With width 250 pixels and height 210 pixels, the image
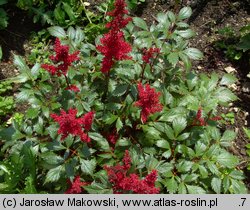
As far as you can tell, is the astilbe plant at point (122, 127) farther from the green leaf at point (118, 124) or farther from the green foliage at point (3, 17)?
the green foliage at point (3, 17)

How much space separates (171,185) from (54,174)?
80 cm

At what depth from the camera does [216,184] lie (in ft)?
9.50

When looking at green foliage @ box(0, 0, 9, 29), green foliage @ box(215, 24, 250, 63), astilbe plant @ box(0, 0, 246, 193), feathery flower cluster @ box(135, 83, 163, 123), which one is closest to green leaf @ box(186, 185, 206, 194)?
astilbe plant @ box(0, 0, 246, 193)

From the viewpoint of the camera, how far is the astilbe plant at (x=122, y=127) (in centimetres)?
275

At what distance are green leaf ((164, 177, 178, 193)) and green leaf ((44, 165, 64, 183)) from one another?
73cm

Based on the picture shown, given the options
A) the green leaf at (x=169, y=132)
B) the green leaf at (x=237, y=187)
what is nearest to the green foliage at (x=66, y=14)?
the green leaf at (x=169, y=132)

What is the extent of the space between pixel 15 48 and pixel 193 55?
6.43ft

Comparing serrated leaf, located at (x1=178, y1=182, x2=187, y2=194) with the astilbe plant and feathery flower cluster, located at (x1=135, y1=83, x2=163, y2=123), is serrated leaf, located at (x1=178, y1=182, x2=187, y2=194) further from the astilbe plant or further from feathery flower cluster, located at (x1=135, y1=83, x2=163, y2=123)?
feathery flower cluster, located at (x1=135, y1=83, x2=163, y2=123)

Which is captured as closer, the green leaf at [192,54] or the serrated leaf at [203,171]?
the serrated leaf at [203,171]

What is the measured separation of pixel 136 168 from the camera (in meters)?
2.70

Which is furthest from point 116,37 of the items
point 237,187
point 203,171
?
point 237,187

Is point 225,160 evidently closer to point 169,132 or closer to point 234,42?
point 169,132

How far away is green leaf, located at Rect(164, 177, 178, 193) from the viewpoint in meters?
2.76
